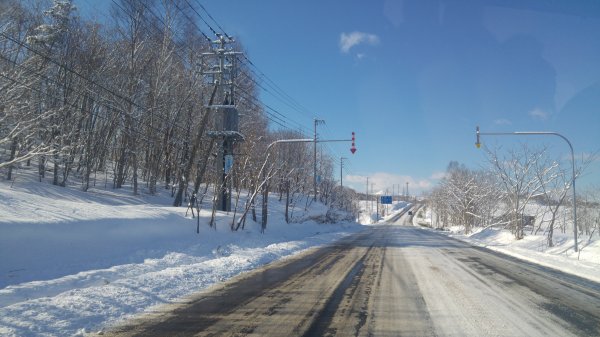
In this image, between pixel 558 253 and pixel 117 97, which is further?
pixel 117 97

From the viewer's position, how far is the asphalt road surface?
6219 mm

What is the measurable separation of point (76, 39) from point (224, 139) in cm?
1289

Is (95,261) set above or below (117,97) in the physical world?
below

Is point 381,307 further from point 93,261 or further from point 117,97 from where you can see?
point 117,97

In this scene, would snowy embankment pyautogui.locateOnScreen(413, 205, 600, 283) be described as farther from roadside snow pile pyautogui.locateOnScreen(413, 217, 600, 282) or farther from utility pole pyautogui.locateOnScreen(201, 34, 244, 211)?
utility pole pyautogui.locateOnScreen(201, 34, 244, 211)

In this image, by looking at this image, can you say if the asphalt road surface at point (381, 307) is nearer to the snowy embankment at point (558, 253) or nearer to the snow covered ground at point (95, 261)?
the snow covered ground at point (95, 261)

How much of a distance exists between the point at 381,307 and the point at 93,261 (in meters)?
8.62

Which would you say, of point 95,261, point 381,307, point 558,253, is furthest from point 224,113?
point 558,253

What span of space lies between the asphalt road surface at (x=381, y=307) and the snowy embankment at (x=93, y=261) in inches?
38.2

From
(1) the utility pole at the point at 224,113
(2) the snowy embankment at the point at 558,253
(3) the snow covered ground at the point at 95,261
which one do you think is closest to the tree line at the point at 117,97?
(1) the utility pole at the point at 224,113

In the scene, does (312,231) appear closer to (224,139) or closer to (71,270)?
(224,139)

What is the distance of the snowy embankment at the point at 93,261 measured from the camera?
6.83m

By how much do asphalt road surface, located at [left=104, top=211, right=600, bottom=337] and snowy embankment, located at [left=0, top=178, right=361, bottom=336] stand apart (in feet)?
3.19

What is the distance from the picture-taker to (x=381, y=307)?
7.70 meters
